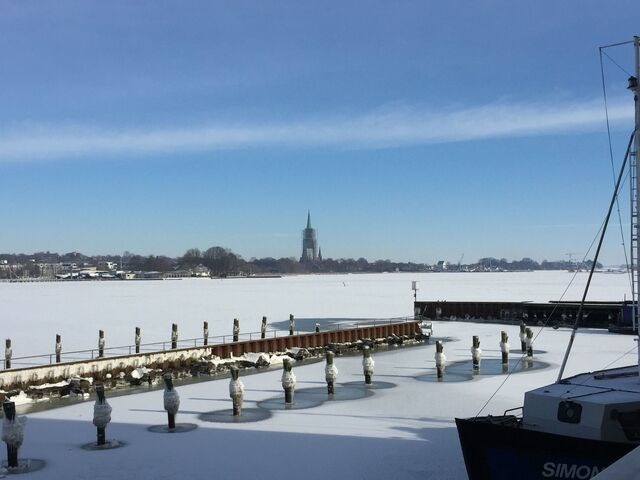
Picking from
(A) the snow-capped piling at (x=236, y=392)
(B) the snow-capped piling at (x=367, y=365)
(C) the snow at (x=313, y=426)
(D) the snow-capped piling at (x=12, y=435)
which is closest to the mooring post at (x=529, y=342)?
(C) the snow at (x=313, y=426)

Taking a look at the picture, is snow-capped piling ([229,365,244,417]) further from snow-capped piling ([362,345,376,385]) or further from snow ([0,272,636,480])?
snow-capped piling ([362,345,376,385])

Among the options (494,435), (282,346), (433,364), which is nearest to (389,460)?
(494,435)

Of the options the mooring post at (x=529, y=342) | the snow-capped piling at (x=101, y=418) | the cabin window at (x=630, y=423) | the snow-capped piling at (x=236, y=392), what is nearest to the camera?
the cabin window at (x=630, y=423)

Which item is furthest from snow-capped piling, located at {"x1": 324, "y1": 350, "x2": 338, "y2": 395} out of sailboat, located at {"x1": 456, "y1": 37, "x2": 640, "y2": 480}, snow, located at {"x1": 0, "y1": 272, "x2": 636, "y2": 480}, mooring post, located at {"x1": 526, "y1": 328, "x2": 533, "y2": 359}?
mooring post, located at {"x1": 526, "y1": 328, "x2": 533, "y2": 359}

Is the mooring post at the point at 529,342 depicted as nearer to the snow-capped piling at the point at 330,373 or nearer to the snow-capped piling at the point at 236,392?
the snow-capped piling at the point at 330,373

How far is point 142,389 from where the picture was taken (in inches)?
978

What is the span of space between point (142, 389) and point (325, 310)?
35.0m

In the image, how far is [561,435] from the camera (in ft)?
34.9

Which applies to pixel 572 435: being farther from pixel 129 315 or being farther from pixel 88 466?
pixel 129 315

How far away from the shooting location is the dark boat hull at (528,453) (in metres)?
10.2

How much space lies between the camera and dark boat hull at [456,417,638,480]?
10.2m

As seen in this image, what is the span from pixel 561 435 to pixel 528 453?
62cm

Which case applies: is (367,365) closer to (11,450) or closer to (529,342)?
(529,342)

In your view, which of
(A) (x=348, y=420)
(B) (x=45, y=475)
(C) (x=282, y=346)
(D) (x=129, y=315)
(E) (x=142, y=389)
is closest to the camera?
(B) (x=45, y=475)
